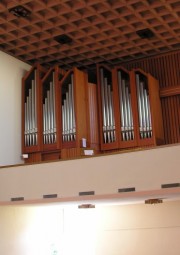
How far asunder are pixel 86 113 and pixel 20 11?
199 centimetres

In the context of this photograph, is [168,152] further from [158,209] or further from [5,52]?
[5,52]

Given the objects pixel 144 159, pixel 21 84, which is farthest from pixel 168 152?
pixel 21 84

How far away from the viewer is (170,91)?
7211 millimetres

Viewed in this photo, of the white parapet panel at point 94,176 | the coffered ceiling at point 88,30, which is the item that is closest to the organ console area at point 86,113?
the coffered ceiling at point 88,30

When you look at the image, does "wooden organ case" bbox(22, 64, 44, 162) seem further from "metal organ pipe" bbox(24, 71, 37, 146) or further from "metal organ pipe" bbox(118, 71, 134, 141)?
"metal organ pipe" bbox(118, 71, 134, 141)

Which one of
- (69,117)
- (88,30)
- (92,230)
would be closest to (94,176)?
(69,117)

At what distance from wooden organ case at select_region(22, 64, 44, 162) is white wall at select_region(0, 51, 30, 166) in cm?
9

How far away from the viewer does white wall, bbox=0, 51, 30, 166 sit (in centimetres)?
672

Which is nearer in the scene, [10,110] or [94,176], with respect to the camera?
[94,176]

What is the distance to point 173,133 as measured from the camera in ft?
23.3

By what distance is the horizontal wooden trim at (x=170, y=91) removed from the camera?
7.15 meters

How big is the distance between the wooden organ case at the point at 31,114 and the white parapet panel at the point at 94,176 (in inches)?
37.9

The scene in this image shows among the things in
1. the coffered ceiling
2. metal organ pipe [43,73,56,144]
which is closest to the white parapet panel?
metal organ pipe [43,73,56,144]

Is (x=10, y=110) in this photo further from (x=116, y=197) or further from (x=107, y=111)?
(x=116, y=197)
